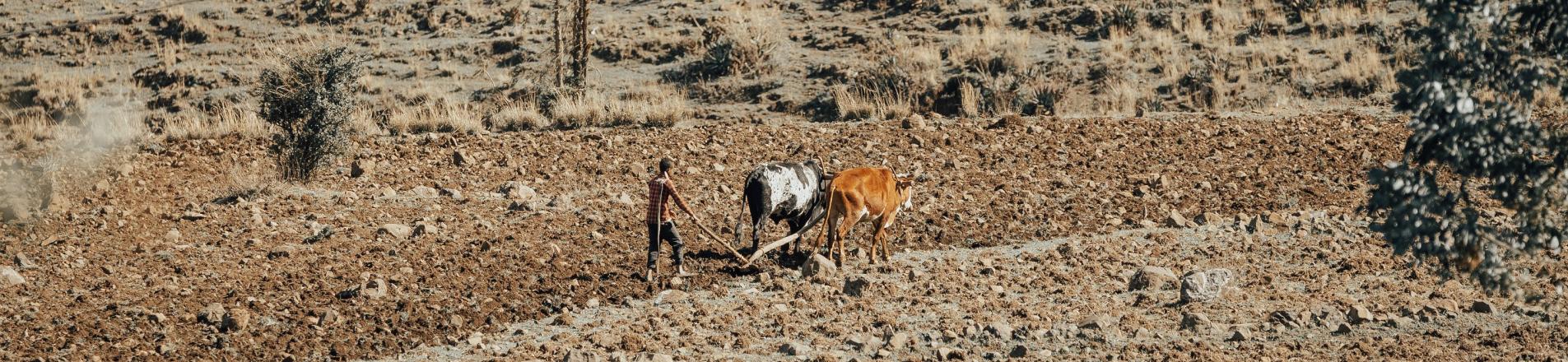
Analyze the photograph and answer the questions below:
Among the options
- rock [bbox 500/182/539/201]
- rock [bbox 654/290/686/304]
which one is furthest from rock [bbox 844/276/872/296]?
rock [bbox 500/182/539/201]

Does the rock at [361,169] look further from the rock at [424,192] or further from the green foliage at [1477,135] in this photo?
the green foliage at [1477,135]

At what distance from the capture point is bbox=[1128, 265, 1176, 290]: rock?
35.5 ft

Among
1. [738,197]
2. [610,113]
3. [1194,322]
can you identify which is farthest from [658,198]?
[610,113]

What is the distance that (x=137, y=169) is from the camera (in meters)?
15.3

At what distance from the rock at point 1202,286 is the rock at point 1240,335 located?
2.91 ft

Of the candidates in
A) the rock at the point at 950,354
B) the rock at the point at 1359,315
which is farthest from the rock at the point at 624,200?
the rock at the point at 1359,315

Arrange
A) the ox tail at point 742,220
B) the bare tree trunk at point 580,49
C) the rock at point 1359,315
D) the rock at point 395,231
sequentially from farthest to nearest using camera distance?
the bare tree trunk at point 580,49 < the rock at point 395,231 < the ox tail at point 742,220 < the rock at point 1359,315

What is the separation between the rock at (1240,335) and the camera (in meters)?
9.24

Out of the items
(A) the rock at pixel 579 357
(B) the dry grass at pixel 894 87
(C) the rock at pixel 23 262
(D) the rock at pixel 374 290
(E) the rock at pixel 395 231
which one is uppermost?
(A) the rock at pixel 579 357

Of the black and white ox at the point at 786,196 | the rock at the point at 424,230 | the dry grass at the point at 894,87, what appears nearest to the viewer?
the black and white ox at the point at 786,196

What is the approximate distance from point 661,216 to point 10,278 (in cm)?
502

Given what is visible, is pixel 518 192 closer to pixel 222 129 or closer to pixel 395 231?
pixel 395 231

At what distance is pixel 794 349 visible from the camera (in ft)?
30.0

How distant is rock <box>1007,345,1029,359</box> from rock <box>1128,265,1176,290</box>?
217 cm
